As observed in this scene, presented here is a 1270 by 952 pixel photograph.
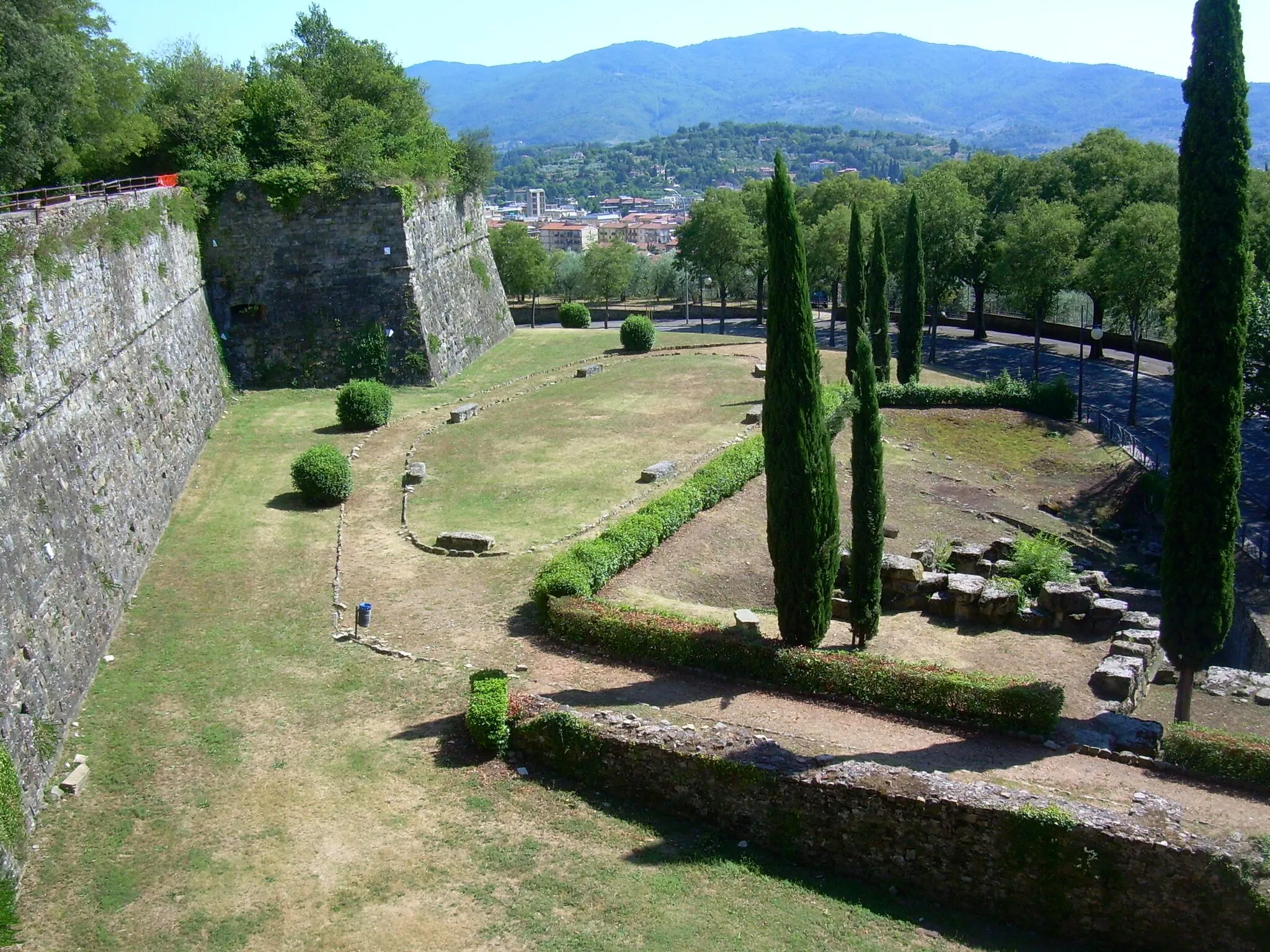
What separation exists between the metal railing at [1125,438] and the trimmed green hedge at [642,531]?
1146 centimetres

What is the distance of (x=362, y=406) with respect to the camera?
29.3 m

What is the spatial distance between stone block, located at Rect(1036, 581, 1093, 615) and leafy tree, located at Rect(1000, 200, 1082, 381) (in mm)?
21202

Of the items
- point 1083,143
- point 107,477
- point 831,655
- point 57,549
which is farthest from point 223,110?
point 1083,143

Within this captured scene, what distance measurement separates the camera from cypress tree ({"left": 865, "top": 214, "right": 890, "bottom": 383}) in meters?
30.0

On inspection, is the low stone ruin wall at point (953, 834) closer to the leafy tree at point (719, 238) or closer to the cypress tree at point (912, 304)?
the cypress tree at point (912, 304)

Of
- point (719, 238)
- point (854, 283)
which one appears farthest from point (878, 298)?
point (719, 238)

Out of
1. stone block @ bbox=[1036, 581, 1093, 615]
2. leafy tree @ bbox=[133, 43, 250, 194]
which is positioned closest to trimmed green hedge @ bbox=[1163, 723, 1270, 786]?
Answer: stone block @ bbox=[1036, 581, 1093, 615]

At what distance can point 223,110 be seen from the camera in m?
35.3

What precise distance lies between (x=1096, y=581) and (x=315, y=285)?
26126 mm

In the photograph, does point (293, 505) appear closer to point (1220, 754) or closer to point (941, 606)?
point (941, 606)

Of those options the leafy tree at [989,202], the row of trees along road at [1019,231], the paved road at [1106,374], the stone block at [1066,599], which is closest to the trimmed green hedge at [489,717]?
the stone block at [1066,599]

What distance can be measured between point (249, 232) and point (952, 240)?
28381 mm

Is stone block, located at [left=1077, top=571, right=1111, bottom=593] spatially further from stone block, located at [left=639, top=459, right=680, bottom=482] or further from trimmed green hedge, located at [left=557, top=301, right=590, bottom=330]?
trimmed green hedge, located at [left=557, top=301, right=590, bottom=330]

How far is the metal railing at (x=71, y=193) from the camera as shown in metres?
20.9
